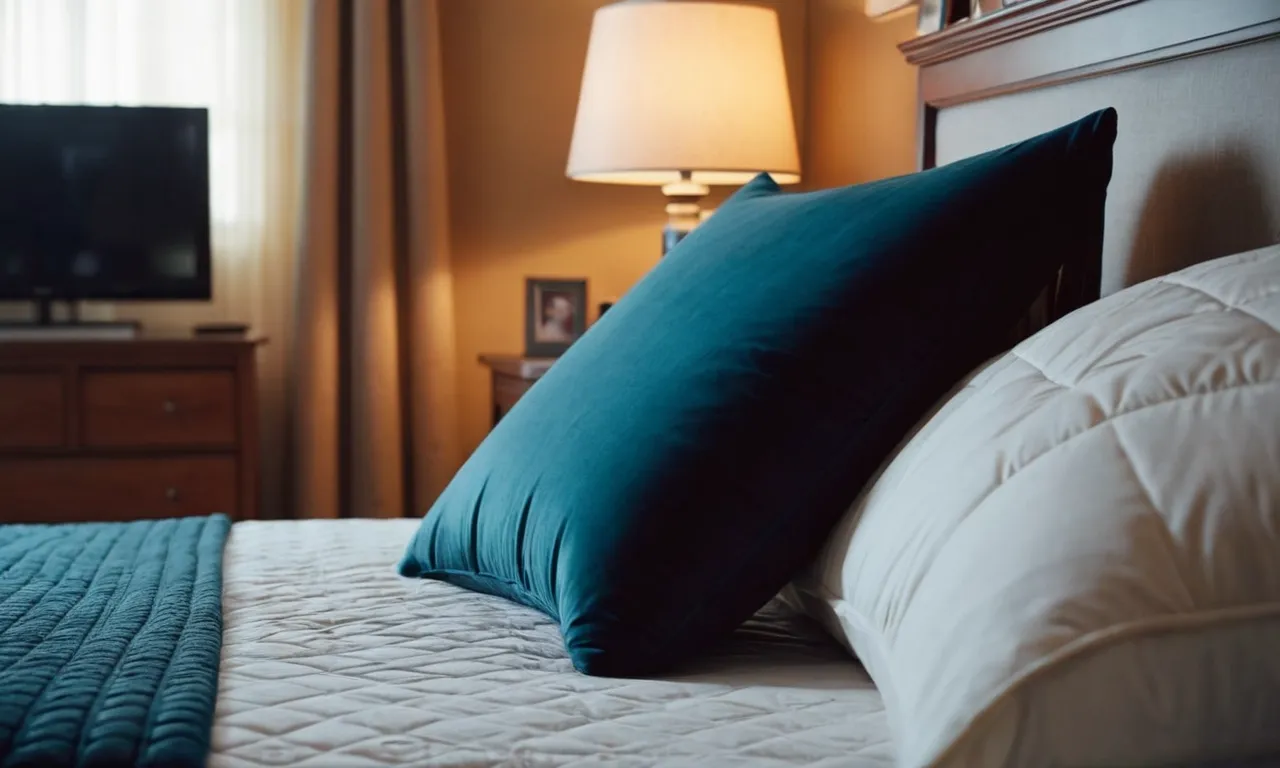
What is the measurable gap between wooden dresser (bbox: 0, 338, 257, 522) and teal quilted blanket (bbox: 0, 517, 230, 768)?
1.43m

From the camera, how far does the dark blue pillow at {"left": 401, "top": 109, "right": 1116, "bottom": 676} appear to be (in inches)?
36.7

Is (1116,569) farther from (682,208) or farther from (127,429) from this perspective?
(127,429)

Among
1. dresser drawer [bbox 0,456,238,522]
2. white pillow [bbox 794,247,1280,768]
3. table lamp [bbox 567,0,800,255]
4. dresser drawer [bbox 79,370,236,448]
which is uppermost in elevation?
table lamp [bbox 567,0,800,255]

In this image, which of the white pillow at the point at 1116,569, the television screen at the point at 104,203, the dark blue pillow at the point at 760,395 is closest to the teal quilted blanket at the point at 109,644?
the dark blue pillow at the point at 760,395

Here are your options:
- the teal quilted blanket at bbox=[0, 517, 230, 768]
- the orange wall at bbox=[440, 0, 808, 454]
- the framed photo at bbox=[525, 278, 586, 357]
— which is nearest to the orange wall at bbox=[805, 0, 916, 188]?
the orange wall at bbox=[440, 0, 808, 454]

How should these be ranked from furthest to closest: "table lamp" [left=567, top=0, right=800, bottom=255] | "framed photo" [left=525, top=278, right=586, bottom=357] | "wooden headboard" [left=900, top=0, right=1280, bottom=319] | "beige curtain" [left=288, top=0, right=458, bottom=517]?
"beige curtain" [left=288, top=0, right=458, bottom=517] < "framed photo" [left=525, top=278, right=586, bottom=357] < "table lamp" [left=567, top=0, right=800, bottom=255] < "wooden headboard" [left=900, top=0, right=1280, bottom=319]

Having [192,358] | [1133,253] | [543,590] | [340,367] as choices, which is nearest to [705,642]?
[543,590]

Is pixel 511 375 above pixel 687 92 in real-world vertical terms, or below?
below

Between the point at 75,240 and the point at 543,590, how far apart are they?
2368 millimetres

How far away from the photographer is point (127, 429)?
2.83 meters

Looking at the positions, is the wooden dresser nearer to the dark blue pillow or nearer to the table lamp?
the table lamp

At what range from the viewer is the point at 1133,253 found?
1280 millimetres

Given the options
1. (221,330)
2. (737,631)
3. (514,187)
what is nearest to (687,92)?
(514,187)

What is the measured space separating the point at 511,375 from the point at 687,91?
735 millimetres
